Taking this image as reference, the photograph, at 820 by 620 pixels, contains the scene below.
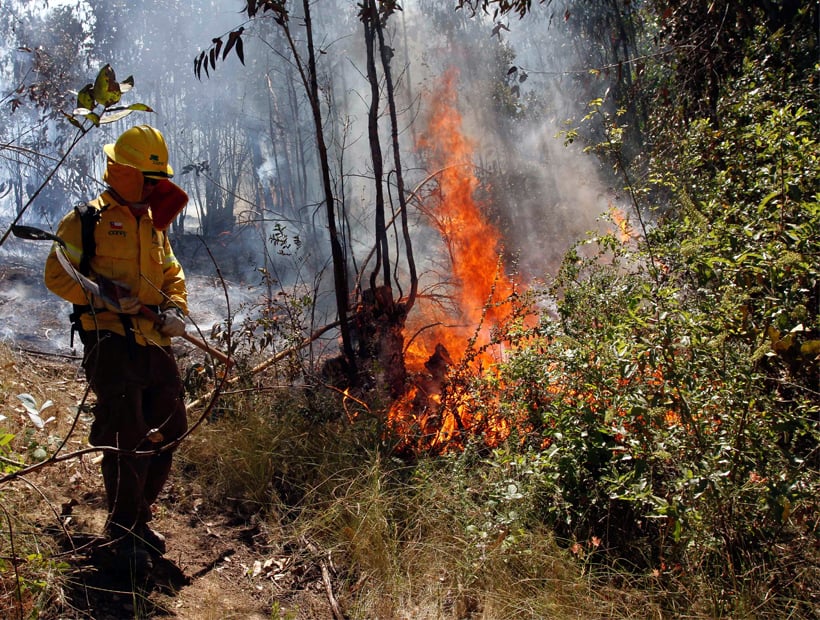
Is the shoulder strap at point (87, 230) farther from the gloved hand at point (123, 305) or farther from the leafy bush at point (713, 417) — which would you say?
the leafy bush at point (713, 417)

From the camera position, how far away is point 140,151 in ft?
10.2

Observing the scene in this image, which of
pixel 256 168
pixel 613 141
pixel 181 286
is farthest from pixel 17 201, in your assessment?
pixel 613 141

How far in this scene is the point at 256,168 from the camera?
74.6 feet

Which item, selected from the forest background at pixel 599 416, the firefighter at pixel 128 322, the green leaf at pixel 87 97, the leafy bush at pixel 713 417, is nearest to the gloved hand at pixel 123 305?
the firefighter at pixel 128 322

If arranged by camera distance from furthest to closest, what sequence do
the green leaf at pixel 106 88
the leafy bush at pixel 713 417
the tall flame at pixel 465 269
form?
1. the tall flame at pixel 465 269
2. the leafy bush at pixel 713 417
3. the green leaf at pixel 106 88

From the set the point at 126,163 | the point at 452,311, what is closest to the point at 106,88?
the point at 126,163

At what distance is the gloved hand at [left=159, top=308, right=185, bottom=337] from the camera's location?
3201mm

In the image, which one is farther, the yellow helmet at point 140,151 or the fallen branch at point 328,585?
the yellow helmet at point 140,151

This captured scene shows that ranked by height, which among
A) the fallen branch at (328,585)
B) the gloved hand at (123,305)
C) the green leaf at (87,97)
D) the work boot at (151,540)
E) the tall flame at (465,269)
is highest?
the tall flame at (465,269)

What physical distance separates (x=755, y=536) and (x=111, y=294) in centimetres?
311

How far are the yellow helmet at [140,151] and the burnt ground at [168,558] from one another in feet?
5.26

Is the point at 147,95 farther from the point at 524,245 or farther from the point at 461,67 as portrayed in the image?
the point at 524,245

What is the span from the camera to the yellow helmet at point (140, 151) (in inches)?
121

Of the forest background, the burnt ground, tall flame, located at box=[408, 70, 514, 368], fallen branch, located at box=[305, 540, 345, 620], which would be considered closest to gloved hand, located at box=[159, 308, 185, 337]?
the forest background
